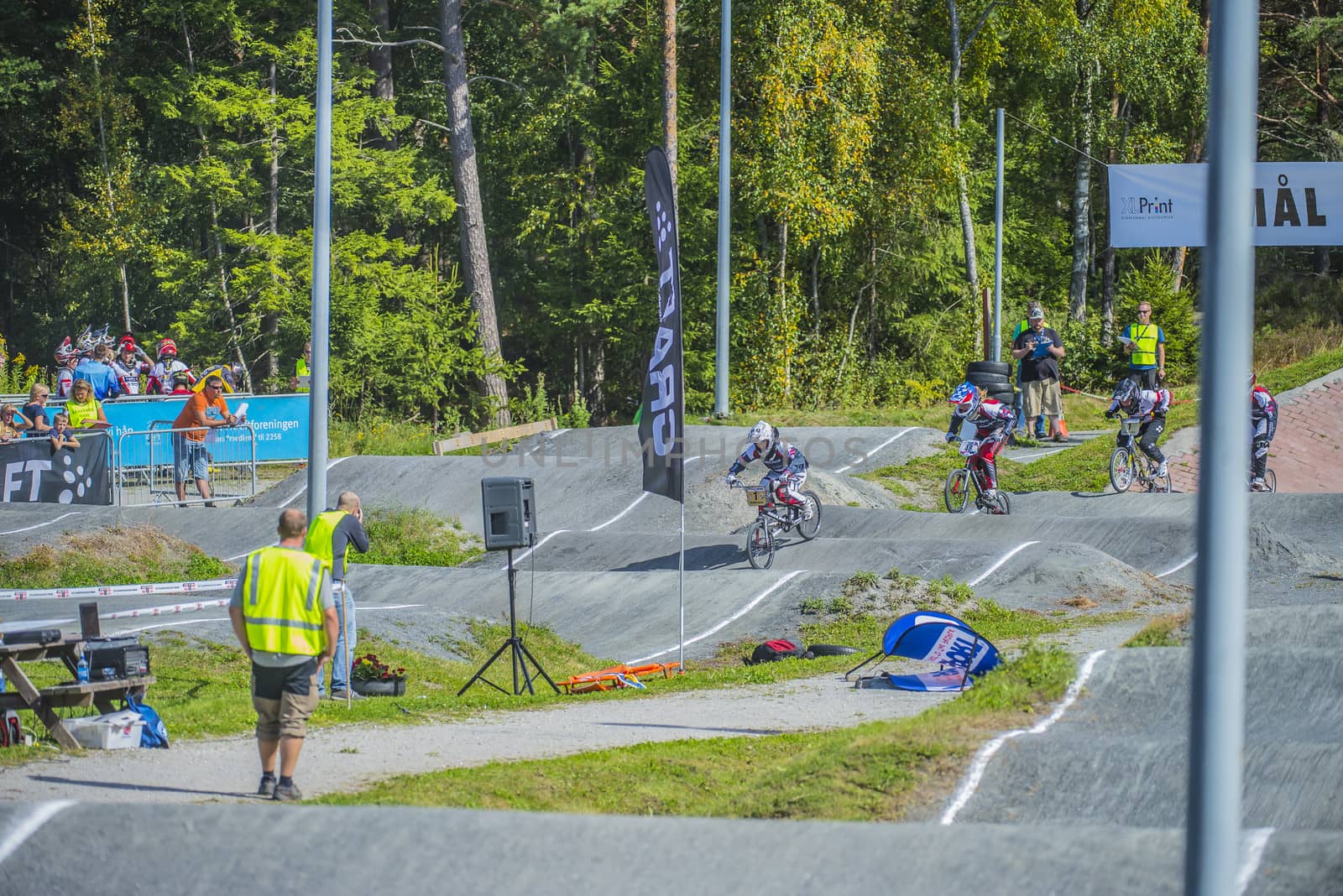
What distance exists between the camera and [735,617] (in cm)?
1627

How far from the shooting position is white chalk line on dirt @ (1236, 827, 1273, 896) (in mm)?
5512

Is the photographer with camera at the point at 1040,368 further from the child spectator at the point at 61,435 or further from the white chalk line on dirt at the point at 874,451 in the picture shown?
A: the child spectator at the point at 61,435

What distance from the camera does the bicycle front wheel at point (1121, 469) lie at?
21047 mm

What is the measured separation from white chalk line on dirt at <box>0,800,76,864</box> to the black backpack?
879cm

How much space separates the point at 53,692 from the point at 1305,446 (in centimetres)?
2312

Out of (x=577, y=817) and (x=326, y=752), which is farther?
(x=326, y=752)

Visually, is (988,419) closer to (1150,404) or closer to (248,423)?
(1150,404)

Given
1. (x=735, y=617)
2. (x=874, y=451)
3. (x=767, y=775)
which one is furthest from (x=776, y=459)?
(x=767, y=775)

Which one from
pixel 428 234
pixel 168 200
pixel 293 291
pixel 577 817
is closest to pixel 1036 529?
pixel 577 817

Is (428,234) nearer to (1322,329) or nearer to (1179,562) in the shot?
(1322,329)

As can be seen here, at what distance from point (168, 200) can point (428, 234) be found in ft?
35.9

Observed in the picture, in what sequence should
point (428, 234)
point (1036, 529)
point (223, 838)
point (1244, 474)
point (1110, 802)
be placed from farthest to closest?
point (428, 234), point (1036, 529), point (1110, 802), point (223, 838), point (1244, 474)

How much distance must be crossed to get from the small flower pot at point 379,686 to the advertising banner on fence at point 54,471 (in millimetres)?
11295

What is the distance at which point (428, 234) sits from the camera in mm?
46094
